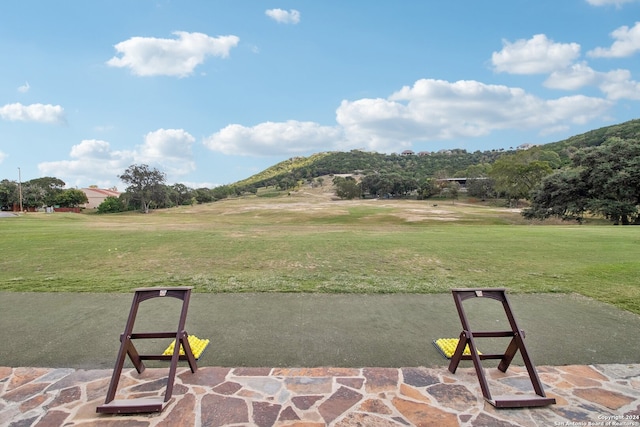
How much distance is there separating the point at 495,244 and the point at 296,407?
12993mm

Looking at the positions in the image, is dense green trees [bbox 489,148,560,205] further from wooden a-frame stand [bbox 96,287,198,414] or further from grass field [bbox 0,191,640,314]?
wooden a-frame stand [bbox 96,287,198,414]

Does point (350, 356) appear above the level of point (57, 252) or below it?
below

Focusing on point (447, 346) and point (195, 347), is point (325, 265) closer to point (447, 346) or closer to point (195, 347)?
point (447, 346)

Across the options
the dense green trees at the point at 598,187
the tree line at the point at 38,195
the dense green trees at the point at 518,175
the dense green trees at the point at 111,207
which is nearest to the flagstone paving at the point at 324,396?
A: the dense green trees at the point at 598,187

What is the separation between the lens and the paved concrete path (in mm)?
4484

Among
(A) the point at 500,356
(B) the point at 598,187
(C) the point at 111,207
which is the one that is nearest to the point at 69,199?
(C) the point at 111,207

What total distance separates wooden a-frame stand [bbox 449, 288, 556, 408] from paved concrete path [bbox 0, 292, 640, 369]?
0.67 m

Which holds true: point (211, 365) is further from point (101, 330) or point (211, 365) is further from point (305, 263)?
point (305, 263)

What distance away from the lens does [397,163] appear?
153375 mm

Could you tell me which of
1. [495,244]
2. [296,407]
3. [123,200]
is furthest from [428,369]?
[123,200]

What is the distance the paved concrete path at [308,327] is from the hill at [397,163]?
98.0 m

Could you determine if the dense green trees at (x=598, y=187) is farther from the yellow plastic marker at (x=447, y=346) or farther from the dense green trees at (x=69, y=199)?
the dense green trees at (x=69, y=199)

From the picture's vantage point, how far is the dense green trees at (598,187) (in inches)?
1367

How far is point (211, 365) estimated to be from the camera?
168 inches
